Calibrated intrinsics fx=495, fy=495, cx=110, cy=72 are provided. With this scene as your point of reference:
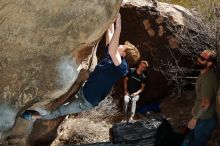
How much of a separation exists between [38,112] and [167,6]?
409 centimetres

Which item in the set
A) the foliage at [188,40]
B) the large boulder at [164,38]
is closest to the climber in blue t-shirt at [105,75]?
the foliage at [188,40]

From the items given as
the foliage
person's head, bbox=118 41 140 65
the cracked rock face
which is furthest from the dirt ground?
the cracked rock face

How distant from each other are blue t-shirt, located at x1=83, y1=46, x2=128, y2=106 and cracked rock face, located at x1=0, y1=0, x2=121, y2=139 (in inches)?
10.1

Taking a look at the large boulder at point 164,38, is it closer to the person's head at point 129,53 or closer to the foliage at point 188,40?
the foliage at point 188,40

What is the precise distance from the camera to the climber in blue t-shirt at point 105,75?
16.4 ft

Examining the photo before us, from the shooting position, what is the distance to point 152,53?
8688 mm

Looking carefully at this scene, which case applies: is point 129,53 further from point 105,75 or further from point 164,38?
point 164,38

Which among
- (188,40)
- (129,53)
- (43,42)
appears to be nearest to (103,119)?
(188,40)

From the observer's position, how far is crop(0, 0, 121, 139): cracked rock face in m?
4.63

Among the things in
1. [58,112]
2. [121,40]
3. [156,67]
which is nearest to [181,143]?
[58,112]

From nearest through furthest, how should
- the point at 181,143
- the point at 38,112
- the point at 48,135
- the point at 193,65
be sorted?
the point at 38,112
the point at 181,143
the point at 48,135
the point at 193,65

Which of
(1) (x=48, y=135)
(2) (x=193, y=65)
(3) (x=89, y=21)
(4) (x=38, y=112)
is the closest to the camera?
(3) (x=89, y=21)

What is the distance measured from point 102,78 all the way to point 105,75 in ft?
0.17

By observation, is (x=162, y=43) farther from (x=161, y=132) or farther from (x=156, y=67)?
(x=161, y=132)
